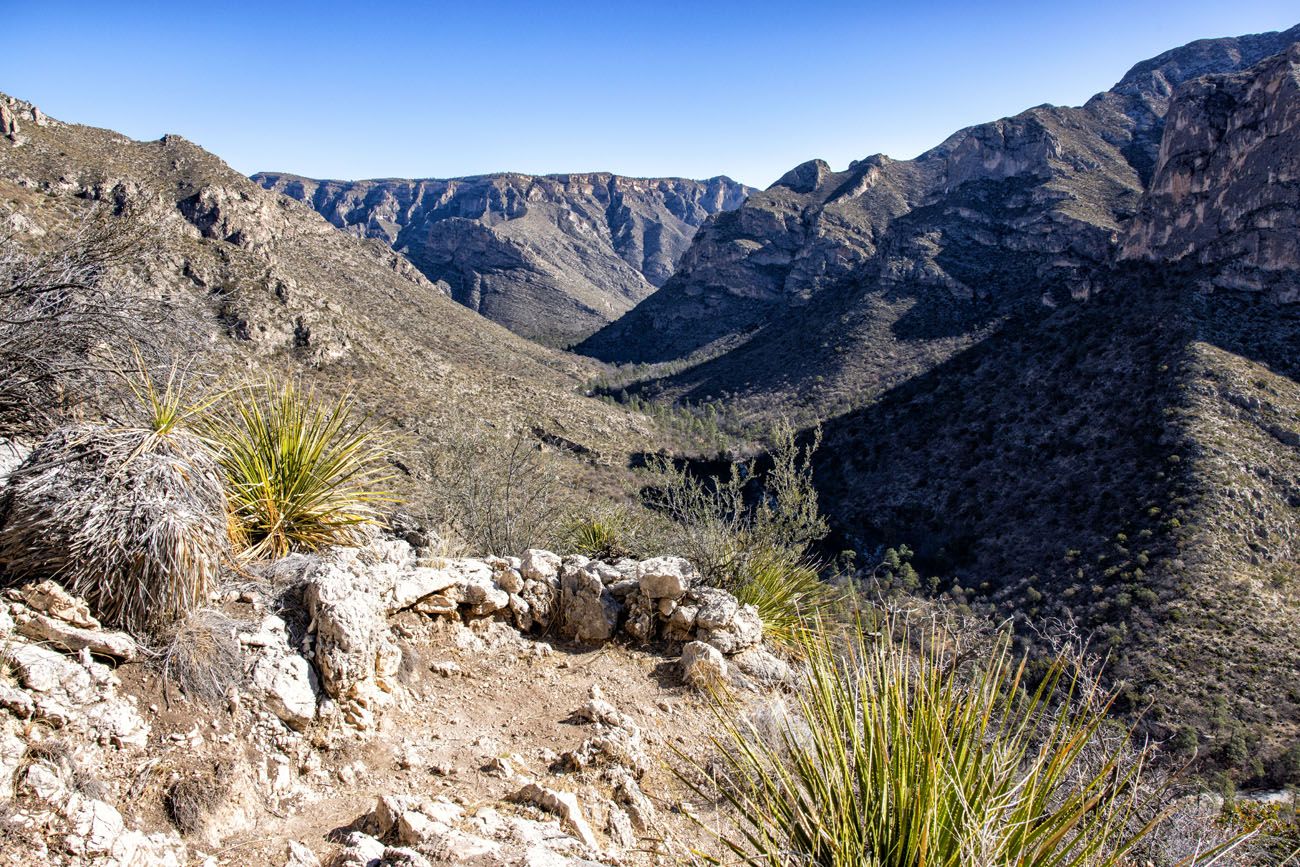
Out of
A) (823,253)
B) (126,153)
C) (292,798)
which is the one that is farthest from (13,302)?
(823,253)

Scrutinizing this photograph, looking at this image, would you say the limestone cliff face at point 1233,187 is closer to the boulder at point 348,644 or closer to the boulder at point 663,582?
the boulder at point 663,582

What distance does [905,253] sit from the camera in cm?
6375

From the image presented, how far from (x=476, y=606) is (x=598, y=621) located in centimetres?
100

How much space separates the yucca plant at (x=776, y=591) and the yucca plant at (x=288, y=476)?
3.38 m

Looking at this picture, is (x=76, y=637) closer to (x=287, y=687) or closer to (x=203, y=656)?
(x=203, y=656)

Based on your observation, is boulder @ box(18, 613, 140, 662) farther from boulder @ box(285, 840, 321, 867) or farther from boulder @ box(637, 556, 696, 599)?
boulder @ box(637, 556, 696, 599)

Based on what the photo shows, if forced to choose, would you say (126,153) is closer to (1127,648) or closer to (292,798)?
(292,798)

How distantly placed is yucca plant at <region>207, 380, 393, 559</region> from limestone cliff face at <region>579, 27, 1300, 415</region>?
45206 mm

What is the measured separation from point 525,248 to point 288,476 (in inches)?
5305

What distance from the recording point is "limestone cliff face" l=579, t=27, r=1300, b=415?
54.4 meters

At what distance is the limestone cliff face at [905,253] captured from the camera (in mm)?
54375

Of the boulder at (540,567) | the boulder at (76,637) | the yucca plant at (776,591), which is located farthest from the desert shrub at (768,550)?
the boulder at (76,637)

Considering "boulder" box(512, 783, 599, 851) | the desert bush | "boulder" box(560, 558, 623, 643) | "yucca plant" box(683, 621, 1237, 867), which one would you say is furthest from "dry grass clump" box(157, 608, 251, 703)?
"boulder" box(560, 558, 623, 643)

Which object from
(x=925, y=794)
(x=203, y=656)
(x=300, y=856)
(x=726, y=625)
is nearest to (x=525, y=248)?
(x=726, y=625)
